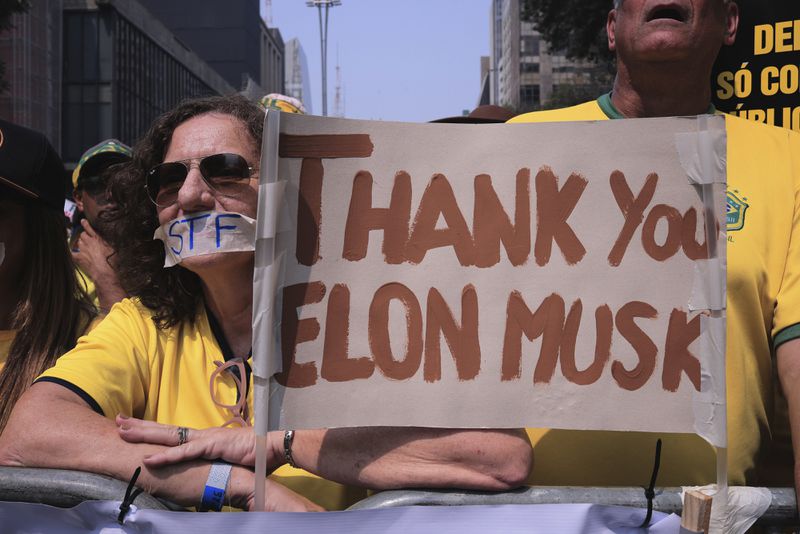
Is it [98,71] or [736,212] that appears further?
[98,71]

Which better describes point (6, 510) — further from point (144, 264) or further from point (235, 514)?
point (144, 264)

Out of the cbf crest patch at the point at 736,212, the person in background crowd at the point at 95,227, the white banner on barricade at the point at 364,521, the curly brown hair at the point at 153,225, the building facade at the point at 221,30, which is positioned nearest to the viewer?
the white banner on barricade at the point at 364,521

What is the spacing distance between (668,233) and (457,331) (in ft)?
1.54

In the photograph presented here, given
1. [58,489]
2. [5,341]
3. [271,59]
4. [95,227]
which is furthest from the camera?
[271,59]

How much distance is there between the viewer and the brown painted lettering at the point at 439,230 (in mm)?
1618

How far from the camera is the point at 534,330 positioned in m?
1.62

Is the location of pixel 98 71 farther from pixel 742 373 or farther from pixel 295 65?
pixel 295 65

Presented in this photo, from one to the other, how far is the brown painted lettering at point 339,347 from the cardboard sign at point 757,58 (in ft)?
6.24

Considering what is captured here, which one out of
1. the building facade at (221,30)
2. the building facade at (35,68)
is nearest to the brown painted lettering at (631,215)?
the building facade at (35,68)

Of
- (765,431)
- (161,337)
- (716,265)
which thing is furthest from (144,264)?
(765,431)

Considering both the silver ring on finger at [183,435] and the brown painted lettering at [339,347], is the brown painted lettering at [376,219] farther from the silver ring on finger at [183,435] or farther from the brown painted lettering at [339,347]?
the silver ring on finger at [183,435]

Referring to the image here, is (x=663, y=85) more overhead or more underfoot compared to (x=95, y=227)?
more overhead

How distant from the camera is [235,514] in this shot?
5.09 ft

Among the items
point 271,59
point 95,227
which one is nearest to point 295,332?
point 95,227
